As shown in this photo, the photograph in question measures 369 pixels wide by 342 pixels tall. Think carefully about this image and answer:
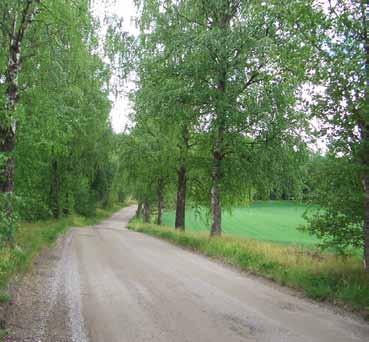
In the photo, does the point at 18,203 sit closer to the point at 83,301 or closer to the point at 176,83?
the point at 83,301

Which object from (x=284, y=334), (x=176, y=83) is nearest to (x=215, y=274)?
(x=284, y=334)

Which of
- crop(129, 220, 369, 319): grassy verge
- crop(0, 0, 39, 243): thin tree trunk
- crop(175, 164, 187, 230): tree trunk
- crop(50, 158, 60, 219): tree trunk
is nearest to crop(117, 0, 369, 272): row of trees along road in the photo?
crop(129, 220, 369, 319): grassy verge

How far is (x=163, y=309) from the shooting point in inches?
284

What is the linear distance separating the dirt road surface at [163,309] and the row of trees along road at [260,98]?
2789 mm

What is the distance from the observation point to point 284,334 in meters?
6.10

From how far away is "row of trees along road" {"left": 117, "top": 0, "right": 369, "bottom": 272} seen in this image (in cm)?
858

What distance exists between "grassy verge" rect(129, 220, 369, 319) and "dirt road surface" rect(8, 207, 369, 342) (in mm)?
496

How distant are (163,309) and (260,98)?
9930 mm

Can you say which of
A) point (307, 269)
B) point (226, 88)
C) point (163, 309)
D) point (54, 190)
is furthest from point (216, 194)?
point (54, 190)

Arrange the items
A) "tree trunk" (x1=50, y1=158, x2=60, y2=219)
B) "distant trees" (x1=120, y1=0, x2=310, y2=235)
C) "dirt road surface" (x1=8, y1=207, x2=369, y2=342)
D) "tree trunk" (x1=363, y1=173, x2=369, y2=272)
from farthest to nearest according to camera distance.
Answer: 1. "tree trunk" (x1=50, y1=158, x2=60, y2=219)
2. "distant trees" (x1=120, y1=0, x2=310, y2=235)
3. "tree trunk" (x1=363, y1=173, x2=369, y2=272)
4. "dirt road surface" (x1=8, y1=207, x2=369, y2=342)

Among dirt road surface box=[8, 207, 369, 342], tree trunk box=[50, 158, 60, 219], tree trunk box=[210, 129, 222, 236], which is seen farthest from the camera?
tree trunk box=[50, 158, 60, 219]

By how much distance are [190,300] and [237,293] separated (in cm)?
130

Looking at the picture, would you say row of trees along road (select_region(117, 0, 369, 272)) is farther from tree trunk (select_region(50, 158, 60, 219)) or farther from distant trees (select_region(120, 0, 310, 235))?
tree trunk (select_region(50, 158, 60, 219))

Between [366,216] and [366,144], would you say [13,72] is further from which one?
[366,216]
